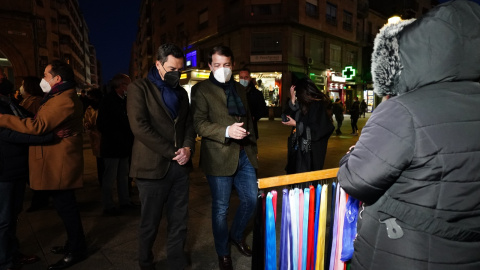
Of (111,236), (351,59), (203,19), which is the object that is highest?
(203,19)

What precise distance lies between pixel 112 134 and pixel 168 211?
2.14 metres

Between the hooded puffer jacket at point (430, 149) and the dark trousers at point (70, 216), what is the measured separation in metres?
2.83

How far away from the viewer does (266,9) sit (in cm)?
2461

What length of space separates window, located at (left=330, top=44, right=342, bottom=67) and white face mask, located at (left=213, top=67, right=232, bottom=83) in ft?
91.4

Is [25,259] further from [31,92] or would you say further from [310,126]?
[310,126]

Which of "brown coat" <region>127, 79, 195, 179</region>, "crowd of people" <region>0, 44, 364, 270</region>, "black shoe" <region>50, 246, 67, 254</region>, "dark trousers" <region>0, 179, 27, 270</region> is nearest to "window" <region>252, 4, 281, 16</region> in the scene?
"crowd of people" <region>0, 44, 364, 270</region>

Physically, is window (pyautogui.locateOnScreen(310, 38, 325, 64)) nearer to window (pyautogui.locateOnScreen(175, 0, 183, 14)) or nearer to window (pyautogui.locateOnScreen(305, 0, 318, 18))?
window (pyautogui.locateOnScreen(305, 0, 318, 18))

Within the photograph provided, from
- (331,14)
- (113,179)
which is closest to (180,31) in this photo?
(331,14)

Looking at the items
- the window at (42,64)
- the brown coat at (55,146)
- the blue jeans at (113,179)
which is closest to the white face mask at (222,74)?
the brown coat at (55,146)

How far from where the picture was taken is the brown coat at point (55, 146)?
2604 mm

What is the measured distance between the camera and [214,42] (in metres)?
28.1

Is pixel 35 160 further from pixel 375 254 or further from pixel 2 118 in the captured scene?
pixel 375 254

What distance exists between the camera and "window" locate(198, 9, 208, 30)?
2873 centimetres

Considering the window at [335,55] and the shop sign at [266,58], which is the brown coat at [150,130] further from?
the window at [335,55]
